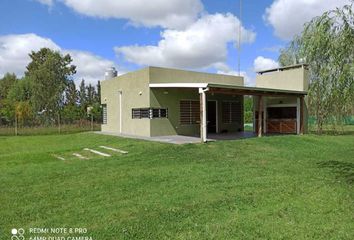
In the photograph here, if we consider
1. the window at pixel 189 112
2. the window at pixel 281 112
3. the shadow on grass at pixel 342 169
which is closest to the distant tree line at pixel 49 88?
the window at pixel 189 112

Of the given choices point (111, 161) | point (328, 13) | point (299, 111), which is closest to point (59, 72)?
point (299, 111)

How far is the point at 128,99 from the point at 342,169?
43.6ft

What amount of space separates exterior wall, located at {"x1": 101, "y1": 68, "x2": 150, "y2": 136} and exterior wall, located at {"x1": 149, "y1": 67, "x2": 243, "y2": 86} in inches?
20.4

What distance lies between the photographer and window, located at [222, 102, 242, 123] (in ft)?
71.6

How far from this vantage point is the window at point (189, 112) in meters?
19.3

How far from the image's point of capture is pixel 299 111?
20.6 metres

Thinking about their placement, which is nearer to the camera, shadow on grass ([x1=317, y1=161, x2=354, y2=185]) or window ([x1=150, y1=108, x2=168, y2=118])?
shadow on grass ([x1=317, y1=161, x2=354, y2=185])

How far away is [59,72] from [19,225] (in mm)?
44070

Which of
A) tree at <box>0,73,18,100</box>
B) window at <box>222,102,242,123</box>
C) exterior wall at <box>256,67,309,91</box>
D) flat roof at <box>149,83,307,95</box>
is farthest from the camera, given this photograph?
tree at <box>0,73,18,100</box>

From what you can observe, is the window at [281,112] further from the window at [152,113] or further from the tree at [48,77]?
the tree at [48,77]

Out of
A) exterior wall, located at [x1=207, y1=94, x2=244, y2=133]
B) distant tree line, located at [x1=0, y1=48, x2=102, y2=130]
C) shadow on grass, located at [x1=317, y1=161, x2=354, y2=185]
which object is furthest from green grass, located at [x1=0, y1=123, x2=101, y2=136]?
shadow on grass, located at [x1=317, y1=161, x2=354, y2=185]

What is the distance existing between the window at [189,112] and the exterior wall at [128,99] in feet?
7.22

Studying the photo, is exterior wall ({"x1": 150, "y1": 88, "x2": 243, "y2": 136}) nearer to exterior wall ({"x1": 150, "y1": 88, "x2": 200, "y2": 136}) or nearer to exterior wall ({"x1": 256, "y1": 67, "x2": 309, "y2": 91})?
exterior wall ({"x1": 150, "y1": 88, "x2": 200, "y2": 136})

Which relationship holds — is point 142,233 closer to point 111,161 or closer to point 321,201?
point 321,201
